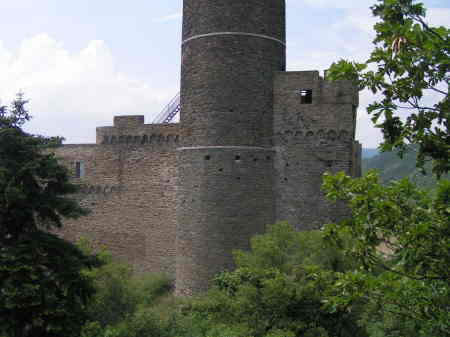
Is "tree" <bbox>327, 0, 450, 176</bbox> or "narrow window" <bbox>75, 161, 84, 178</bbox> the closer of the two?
"tree" <bbox>327, 0, 450, 176</bbox>

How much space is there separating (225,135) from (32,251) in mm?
8237

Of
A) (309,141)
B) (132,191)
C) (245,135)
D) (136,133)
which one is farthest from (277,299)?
(136,133)

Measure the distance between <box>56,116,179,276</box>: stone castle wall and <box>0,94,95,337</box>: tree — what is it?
9.86 m

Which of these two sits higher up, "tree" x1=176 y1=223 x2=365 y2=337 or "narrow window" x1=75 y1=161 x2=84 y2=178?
"narrow window" x1=75 y1=161 x2=84 y2=178

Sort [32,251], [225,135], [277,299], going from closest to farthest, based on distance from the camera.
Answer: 1. [32,251]
2. [277,299]
3. [225,135]

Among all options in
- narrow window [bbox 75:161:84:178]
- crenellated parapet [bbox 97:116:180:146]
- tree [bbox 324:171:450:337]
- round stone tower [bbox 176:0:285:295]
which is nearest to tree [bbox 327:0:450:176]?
tree [bbox 324:171:450:337]

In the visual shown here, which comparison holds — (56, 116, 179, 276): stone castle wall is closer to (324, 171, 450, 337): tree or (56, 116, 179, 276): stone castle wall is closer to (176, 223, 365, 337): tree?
(176, 223, 365, 337): tree

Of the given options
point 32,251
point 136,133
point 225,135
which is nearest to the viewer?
point 32,251

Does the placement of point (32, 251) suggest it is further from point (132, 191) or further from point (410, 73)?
point (132, 191)

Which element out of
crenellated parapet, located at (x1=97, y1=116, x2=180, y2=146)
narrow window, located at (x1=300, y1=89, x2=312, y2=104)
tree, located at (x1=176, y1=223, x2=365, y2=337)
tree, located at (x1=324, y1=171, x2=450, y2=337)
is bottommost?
tree, located at (x1=176, y1=223, x2=365, y2=337)

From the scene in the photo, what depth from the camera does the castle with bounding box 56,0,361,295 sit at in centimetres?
1716

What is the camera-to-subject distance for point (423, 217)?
6.33 metres

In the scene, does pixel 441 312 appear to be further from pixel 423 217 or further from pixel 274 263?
pixel 274 263

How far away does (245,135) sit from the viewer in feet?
56.9
